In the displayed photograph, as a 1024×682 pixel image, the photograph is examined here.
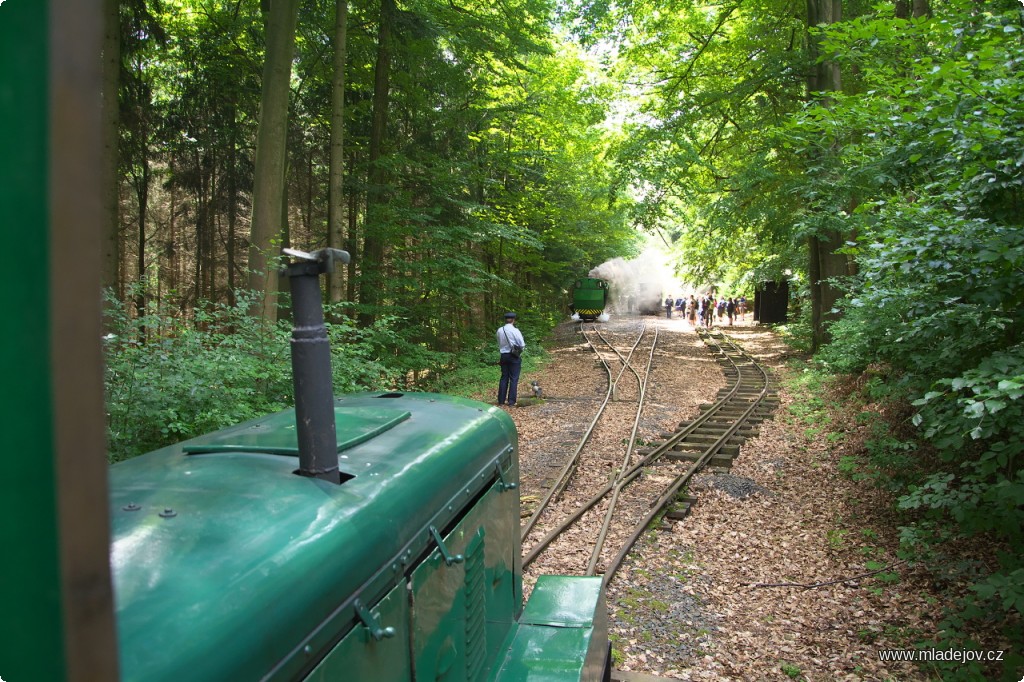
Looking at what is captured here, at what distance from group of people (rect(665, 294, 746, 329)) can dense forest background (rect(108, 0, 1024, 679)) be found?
6.16 feet

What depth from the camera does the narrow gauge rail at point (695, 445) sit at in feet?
24.2

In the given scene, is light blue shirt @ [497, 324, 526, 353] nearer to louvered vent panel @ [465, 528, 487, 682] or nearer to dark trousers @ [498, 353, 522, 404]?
dark trousers @ [498, 353, 522, 404]

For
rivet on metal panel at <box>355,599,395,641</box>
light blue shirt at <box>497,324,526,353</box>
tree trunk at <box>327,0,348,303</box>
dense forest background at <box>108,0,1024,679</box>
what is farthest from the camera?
light blue shirt at <box>497,324,526,353</box>

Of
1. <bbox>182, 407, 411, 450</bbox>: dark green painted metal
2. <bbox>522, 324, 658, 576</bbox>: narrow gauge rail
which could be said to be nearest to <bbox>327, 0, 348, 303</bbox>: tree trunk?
<bbox>522, 324, 658, 576</bbox>: narrow gauge rail

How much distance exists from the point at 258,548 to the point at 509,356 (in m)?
12.4

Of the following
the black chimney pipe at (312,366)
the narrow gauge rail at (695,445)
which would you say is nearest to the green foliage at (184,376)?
the narrow gauge rail at (695,445)

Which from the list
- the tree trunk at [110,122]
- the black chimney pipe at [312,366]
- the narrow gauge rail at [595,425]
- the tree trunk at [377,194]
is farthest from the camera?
the tree trunk at [377,194]

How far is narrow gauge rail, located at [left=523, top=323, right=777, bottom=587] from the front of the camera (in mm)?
7363

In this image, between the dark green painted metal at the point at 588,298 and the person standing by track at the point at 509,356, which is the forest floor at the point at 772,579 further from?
the dark green painted metal at the point at 588,298

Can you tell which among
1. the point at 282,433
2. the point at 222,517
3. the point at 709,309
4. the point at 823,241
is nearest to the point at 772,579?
the point at 282,433

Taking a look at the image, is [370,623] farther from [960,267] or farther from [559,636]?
[960,267]

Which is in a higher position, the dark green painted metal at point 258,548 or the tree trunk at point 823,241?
the tree trunk at point 823,241

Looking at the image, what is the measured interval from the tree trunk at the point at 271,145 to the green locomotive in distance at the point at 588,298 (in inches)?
1085

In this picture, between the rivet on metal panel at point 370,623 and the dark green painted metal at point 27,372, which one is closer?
the dark green painted metal at point 27,372
